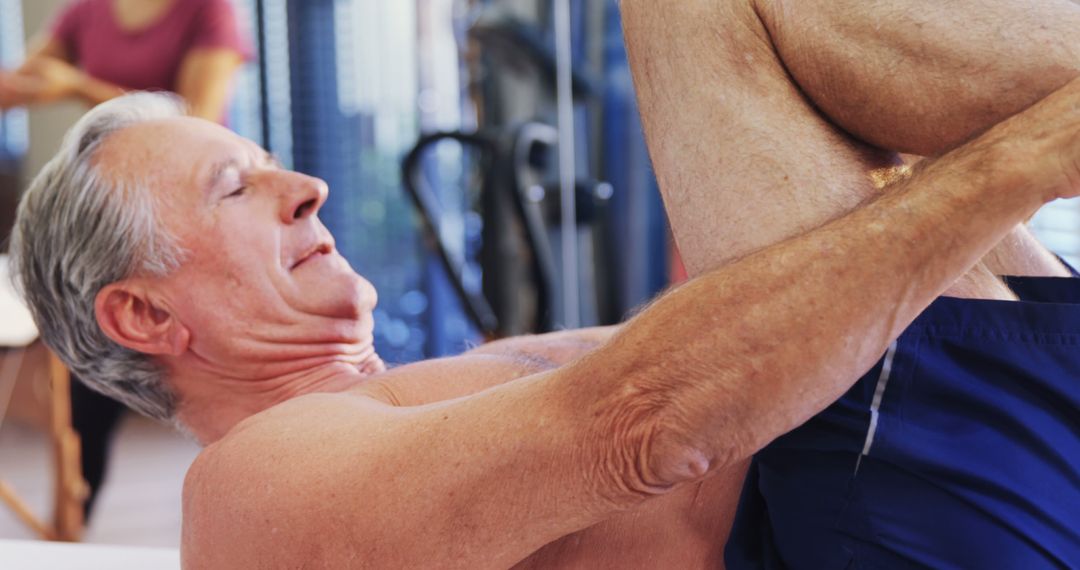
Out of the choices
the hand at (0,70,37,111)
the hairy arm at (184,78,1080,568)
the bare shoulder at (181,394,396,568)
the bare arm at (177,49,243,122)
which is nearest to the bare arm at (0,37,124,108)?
the hand at (0,70,37,111)

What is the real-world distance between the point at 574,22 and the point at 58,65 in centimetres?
144

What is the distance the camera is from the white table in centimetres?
154

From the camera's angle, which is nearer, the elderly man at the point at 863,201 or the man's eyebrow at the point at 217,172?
the elderly man at the point at 863,201

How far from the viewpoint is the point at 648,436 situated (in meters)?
0.76

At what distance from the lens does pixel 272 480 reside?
0.93 m

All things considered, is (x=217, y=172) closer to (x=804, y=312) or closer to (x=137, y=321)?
(x=137, y=321)

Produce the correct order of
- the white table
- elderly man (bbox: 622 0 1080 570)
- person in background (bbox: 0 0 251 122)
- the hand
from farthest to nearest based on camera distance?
the hand, person in background (bbox: 0 0 251 122), the white table, elderly man (bbox: 622 0 1080 570)

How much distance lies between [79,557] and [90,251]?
520 mm

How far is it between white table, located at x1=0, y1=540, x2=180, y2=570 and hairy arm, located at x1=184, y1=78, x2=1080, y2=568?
29.2 inches

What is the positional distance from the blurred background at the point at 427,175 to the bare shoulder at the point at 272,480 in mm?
1612

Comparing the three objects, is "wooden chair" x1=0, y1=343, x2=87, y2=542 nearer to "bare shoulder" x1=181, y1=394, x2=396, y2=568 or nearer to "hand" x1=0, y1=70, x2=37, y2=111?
"hand" x1=0, y1=70, x2=37, y2=111

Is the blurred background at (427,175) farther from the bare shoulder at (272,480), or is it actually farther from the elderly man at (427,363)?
the bare shoulder at (272,480)

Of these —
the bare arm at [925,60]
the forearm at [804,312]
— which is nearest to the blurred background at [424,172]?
the bare arm at [925,60]

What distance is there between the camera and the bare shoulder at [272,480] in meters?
0.90
